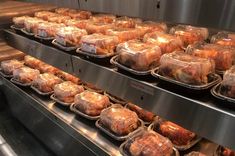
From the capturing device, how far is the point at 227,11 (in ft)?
2.76

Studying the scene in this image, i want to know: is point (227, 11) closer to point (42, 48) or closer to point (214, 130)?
point (214, 130)

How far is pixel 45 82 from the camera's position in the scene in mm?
2080

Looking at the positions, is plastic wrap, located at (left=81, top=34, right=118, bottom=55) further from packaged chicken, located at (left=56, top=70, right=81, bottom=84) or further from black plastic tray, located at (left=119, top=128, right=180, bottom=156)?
packaged chicken, located at (left=56, top=70, right=81, bottom=84)

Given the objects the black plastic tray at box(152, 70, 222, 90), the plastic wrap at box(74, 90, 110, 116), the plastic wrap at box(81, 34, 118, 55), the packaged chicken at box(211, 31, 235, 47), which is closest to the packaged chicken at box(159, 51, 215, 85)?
the black plastic tray at box(152, 70, 222, 90)

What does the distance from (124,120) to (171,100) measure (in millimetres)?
489

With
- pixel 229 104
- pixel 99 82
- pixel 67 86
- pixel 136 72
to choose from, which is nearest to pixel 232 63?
pixel 229 104

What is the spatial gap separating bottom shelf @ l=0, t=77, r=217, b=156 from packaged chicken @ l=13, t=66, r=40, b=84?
8 centimetres

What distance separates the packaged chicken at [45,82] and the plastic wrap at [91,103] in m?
0.42

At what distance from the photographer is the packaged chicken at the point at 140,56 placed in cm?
120

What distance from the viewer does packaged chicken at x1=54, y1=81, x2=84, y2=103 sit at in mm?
1862

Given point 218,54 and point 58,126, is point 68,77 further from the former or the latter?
point 218,54

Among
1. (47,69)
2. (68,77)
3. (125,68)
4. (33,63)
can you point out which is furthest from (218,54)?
(33,63)

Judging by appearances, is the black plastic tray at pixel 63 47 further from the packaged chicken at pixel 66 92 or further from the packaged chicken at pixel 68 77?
the packaged chicken at pixel 68 77

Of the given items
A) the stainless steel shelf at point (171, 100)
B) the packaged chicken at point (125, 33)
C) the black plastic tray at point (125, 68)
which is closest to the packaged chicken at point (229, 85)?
the stainless steel shelf at point (171, 100)
